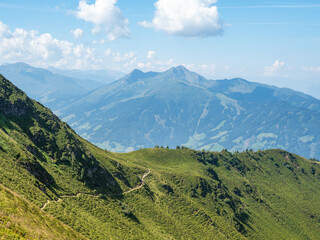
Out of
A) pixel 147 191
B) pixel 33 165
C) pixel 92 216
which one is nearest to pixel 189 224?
pixel 147 191

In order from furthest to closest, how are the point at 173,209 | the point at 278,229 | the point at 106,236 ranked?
the point at 278,229, the point at 173,209, the point at 106,236

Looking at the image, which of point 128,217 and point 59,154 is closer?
point 128,217

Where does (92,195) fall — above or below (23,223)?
below

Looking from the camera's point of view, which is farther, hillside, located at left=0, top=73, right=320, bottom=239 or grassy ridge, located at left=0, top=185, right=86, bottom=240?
hillside, located at left=0, top=73, right=320, bottom=239

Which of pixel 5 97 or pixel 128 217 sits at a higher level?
pixel 5 97

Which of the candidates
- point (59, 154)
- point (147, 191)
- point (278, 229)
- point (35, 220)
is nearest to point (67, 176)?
point (59, 154)

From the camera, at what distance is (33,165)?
87.2 metres

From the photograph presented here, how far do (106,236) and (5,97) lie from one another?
8016cm

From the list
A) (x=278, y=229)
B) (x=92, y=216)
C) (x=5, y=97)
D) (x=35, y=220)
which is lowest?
(x=92, y=216)

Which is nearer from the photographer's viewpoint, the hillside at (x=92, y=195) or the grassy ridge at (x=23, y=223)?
the grassy ridge at (x=23, y=223)

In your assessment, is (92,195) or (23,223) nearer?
(23,223)

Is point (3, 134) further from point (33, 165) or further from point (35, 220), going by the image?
point (35, 220)

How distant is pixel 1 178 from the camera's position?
229 feet

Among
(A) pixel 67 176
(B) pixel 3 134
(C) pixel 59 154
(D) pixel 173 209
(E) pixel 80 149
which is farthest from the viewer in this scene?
(D) pixel 173 209
